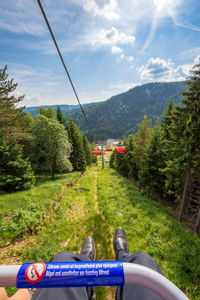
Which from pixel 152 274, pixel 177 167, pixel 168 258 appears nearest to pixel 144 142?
pixel 177 167

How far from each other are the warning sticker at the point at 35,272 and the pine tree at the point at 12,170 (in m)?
11.4

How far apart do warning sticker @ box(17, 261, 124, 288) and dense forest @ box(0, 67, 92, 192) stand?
37.4 ft

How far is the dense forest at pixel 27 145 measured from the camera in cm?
1046

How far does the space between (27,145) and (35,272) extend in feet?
69.9

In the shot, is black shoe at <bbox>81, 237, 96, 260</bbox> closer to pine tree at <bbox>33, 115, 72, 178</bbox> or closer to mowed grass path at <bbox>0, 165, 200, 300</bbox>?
mowed grass path at <bbox>0, 165, 200, 300</bbox>

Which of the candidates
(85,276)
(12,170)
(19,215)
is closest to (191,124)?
(85,276)

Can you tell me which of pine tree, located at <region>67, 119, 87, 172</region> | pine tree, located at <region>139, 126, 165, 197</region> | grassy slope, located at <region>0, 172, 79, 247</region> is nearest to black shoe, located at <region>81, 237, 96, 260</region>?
grassy slope, located at <region>0, 172, 79, 247</region>

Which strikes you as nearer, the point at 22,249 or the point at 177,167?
the point at 22,249

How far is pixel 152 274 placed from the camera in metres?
0.93

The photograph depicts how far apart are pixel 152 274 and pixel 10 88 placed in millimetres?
16432

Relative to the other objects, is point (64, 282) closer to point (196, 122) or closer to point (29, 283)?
point (29, 283)

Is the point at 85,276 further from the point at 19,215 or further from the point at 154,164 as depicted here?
the point at 154,164

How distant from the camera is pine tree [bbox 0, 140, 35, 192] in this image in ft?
33.3

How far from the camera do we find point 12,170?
Result: 1074 cm
